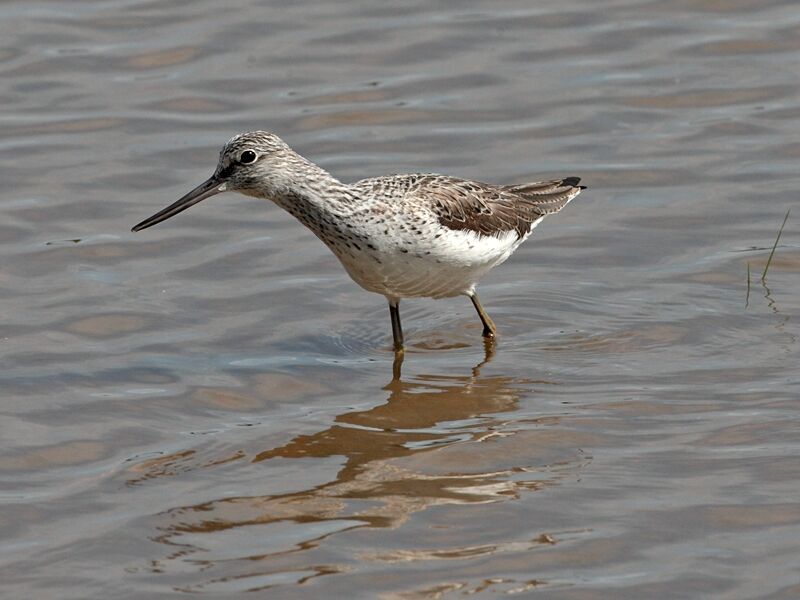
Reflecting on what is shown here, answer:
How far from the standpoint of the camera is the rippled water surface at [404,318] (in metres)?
7.14

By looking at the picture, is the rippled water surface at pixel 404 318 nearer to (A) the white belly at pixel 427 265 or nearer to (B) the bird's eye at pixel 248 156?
(A) the white belly at pixel 427 265

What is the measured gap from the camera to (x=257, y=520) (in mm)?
7434

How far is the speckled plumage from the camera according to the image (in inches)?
371

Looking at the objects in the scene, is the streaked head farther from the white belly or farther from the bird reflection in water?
the bird reflection in water

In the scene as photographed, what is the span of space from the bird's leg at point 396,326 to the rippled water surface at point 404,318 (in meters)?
0.14

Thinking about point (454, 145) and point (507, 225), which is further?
point (454, 145)

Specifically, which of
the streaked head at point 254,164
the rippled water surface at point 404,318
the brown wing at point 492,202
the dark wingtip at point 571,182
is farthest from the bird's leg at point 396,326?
the dark wingtip at point 571,182

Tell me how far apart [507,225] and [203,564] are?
4.22 metres

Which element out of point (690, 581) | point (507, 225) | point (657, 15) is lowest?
point (690, 581)

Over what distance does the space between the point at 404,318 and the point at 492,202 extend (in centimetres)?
109

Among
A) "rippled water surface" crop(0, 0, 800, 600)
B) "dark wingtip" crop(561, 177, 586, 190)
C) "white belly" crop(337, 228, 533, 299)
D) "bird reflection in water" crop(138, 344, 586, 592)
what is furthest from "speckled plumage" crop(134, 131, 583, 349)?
"dark wingtip" crop(561, 177, 586, 190)

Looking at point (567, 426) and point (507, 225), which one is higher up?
point (507, 225)

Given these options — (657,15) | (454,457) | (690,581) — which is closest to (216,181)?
(454,457)

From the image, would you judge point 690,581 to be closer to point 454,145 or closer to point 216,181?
point 216,181
